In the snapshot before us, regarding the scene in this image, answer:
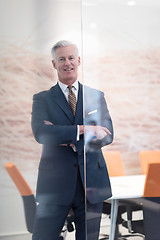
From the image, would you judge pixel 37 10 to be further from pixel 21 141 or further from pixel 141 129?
pixel 141 129

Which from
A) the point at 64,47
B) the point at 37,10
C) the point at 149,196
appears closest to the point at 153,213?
the point at 149,196

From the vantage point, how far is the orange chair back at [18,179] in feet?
7.16

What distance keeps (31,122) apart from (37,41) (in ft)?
1.86

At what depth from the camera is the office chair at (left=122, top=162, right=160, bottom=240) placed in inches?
80.7

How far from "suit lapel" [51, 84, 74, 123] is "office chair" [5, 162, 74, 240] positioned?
541 millimetres

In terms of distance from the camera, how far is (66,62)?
2.14m

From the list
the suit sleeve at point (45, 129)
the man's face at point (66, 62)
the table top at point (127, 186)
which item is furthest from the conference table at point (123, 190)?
the man's face at point (66, 62)

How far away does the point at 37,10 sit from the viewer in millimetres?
2154

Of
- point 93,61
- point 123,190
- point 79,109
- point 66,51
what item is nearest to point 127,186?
point 123,190

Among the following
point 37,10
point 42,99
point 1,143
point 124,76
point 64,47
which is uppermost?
point 37,10

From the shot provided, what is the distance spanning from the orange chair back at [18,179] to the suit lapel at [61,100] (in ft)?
1.78

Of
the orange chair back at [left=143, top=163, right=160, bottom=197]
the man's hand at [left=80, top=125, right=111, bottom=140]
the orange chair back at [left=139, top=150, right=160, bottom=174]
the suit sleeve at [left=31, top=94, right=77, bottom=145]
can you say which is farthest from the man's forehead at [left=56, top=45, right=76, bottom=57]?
the orange chair back at [left=143, top=163, right=160, bottom=197]

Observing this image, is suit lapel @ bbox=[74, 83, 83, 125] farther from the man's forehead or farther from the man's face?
the man's forehead

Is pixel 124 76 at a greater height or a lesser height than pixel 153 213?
greater
